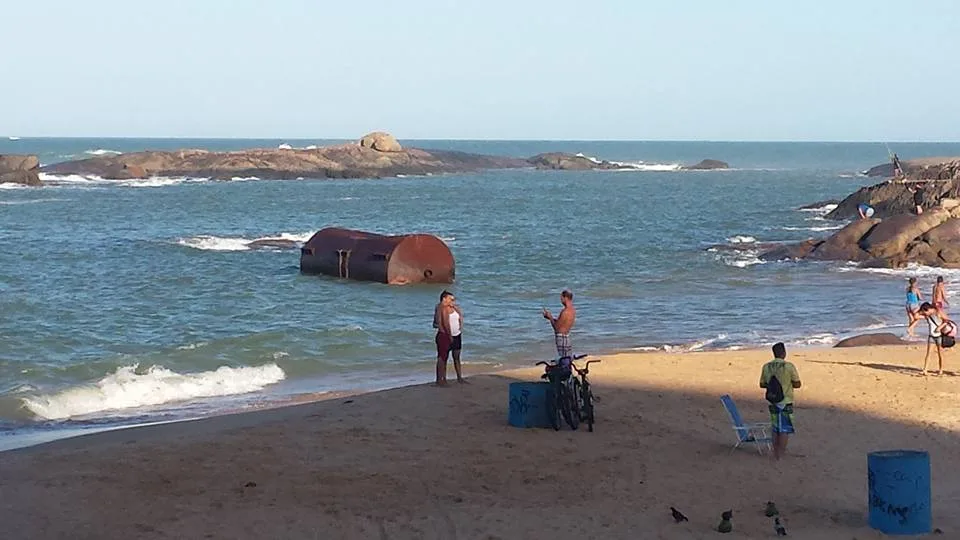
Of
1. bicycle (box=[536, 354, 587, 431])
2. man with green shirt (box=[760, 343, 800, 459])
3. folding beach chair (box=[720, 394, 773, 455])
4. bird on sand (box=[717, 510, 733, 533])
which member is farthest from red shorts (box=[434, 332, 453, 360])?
bird on sand (box=[717, 510, 733, 533])

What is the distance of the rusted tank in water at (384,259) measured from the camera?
35250mm

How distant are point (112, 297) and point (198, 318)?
4777 mm

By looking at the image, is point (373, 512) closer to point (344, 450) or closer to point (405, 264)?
point (344, 450)

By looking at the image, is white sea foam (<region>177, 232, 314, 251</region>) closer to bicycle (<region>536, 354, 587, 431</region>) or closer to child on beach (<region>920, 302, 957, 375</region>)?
child on beach (<region>920, 302, 957, 375</region>)

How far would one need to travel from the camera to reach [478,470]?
13.8 metres

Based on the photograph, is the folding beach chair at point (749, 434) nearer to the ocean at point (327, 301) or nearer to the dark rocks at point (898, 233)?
the ocean at point (327, 301)

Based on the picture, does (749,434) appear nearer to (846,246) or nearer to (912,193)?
(846,246)

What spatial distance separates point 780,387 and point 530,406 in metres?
3.17

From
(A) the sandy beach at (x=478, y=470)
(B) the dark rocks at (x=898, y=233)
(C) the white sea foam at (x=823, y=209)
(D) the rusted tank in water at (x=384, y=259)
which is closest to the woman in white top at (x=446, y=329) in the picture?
(A) the sandy beach at (x=478, y=470)

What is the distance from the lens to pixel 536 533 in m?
11.6

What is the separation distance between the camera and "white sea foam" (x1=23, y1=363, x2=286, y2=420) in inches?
784

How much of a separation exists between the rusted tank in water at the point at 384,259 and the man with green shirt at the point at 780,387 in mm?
21697

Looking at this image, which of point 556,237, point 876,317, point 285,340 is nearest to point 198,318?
point 285,340

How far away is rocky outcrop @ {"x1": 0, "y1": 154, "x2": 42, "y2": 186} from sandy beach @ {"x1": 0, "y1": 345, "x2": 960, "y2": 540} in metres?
85.1
